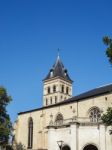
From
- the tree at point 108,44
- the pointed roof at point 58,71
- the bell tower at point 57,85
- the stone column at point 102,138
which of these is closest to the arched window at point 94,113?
the stone column at point 102,138

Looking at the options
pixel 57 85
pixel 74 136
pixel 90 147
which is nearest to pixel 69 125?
pixel 74 136

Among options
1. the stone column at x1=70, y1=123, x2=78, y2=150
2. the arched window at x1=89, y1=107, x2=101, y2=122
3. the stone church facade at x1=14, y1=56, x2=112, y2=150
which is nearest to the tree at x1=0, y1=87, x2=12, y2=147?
the stone church facade at x1=14, y1=56, x2=112, y2=150

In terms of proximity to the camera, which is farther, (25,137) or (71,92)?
(71,92)

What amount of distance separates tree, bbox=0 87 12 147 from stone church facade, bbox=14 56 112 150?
5.79 m

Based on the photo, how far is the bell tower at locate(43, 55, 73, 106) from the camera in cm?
8625

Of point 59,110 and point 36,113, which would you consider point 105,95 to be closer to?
point 59,110

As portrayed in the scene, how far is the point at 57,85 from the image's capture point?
284ft

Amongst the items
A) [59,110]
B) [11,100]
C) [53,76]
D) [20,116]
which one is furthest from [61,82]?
[11,100]

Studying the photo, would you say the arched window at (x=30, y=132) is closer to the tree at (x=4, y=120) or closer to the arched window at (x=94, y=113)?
the tree at (x=4, y=120)

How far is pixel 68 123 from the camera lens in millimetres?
44562

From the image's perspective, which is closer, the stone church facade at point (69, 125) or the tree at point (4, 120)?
the stone church facade at point (69, 125)

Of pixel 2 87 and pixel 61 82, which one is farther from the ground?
pixel 61 82

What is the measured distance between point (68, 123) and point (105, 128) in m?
5.09

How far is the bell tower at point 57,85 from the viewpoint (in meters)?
86.2
